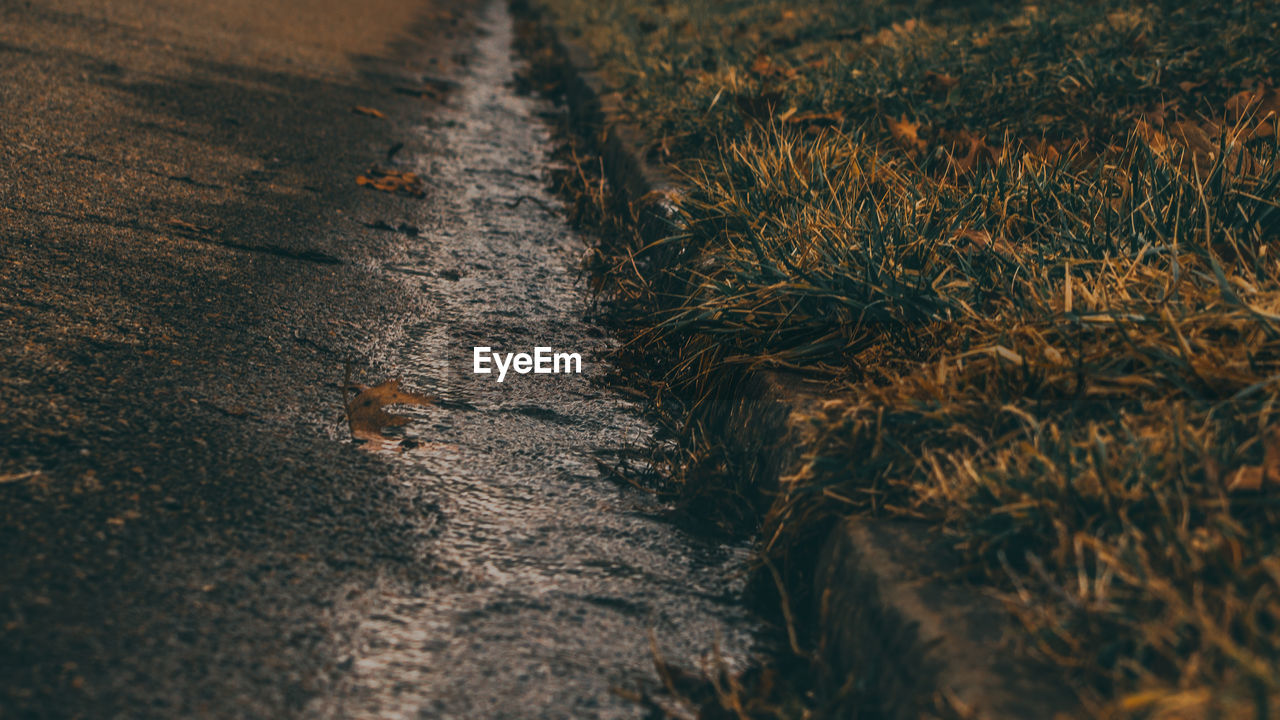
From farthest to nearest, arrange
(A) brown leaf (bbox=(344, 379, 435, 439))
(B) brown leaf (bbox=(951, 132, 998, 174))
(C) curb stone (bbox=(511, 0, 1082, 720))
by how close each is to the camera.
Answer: (B) brown leaf (bbox=(951, 132, 998, 174)), (A) brown leaf (bbox=(344, 379, 435, 439)), (C) curb stone (bbox=(511, 0, 1082, 720))

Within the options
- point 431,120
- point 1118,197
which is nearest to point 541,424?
point 1118,197

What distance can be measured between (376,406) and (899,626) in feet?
4.35

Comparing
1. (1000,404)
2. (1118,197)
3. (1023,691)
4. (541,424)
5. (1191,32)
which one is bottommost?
(541,424)

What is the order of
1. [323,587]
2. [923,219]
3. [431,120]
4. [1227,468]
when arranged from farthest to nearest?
1. [431,120]
2. [923,219]
3. [323,587]
4. [1227,468]

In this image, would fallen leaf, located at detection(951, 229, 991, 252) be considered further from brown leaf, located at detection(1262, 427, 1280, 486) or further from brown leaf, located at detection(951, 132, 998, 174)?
brown leaf, located at detection(1262, 427, 1280, 486)

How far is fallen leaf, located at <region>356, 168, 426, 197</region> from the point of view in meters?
4.39

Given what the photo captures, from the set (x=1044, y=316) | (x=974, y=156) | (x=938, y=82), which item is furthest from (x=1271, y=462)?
(x=938, y=82)

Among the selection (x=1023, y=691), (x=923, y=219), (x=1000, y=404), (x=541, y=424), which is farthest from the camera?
(x=923, y=219)

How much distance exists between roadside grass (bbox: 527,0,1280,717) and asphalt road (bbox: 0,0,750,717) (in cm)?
31

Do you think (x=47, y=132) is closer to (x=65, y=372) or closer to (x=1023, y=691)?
(x=65, y=372)

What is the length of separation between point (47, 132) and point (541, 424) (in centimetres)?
264

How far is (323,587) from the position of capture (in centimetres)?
172

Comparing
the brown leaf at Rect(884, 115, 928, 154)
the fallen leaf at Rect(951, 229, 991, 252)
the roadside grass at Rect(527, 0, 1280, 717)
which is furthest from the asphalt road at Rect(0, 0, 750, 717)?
the brown leaf at Rect(884, 115, 928, 154)

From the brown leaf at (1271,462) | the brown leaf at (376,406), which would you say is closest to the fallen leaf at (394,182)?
the brown leaf at (376,406)
